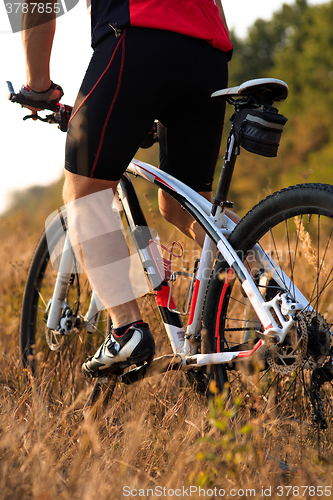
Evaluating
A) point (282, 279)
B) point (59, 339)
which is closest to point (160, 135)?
point (282, 279)

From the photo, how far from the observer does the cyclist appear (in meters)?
1.58

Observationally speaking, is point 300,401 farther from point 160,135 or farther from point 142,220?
point 160,135

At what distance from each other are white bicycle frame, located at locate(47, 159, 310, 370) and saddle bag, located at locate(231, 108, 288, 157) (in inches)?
11.9

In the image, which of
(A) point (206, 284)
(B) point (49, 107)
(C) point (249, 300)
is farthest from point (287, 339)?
(B) point (49, 107)

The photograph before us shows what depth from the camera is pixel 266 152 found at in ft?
5.09

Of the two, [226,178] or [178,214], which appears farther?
[178,214]

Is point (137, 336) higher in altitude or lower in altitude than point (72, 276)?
lower

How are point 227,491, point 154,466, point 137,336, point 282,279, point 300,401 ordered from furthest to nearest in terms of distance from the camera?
point 300,401 < point 137,336 < point 282,279 < point 154,466 < point 227,491

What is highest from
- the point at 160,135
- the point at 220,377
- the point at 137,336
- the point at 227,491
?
the point at 160,135

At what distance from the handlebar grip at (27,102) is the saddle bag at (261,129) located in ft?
2.96

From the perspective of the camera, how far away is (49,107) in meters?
2.03

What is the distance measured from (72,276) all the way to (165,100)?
107cm

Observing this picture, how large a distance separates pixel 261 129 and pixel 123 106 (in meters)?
0.49

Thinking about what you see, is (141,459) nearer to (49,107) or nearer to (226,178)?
(226,178)
